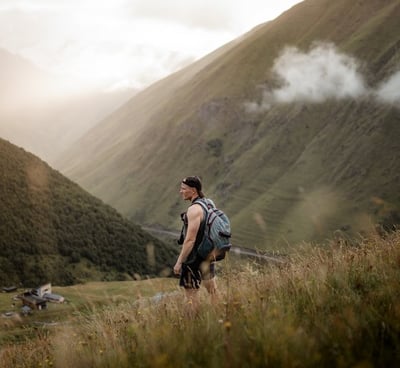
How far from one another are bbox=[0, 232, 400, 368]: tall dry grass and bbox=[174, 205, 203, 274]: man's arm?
142 cm

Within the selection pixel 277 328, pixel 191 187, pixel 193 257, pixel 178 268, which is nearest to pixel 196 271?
pixel 193 257

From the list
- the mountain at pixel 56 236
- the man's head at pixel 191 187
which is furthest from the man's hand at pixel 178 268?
the mountain at pixel 56 236

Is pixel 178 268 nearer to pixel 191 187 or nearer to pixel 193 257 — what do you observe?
pixel 193 257

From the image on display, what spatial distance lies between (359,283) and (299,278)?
1.10 m

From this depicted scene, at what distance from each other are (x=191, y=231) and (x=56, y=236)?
170031mm

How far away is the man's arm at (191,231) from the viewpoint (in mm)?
9586

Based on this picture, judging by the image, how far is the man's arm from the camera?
31.4ft

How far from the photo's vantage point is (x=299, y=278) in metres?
7.17

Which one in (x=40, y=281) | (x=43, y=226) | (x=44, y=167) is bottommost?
(x=40, y=281)

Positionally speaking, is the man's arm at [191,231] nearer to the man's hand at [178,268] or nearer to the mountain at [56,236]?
the man's hand at [178,268]

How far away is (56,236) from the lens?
563ft

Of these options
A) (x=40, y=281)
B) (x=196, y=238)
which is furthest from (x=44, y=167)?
(x=196, y=238)

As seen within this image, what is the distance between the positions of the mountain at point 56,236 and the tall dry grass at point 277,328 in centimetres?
14404

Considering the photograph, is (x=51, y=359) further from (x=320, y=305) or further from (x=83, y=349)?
(x=320, y=305)
